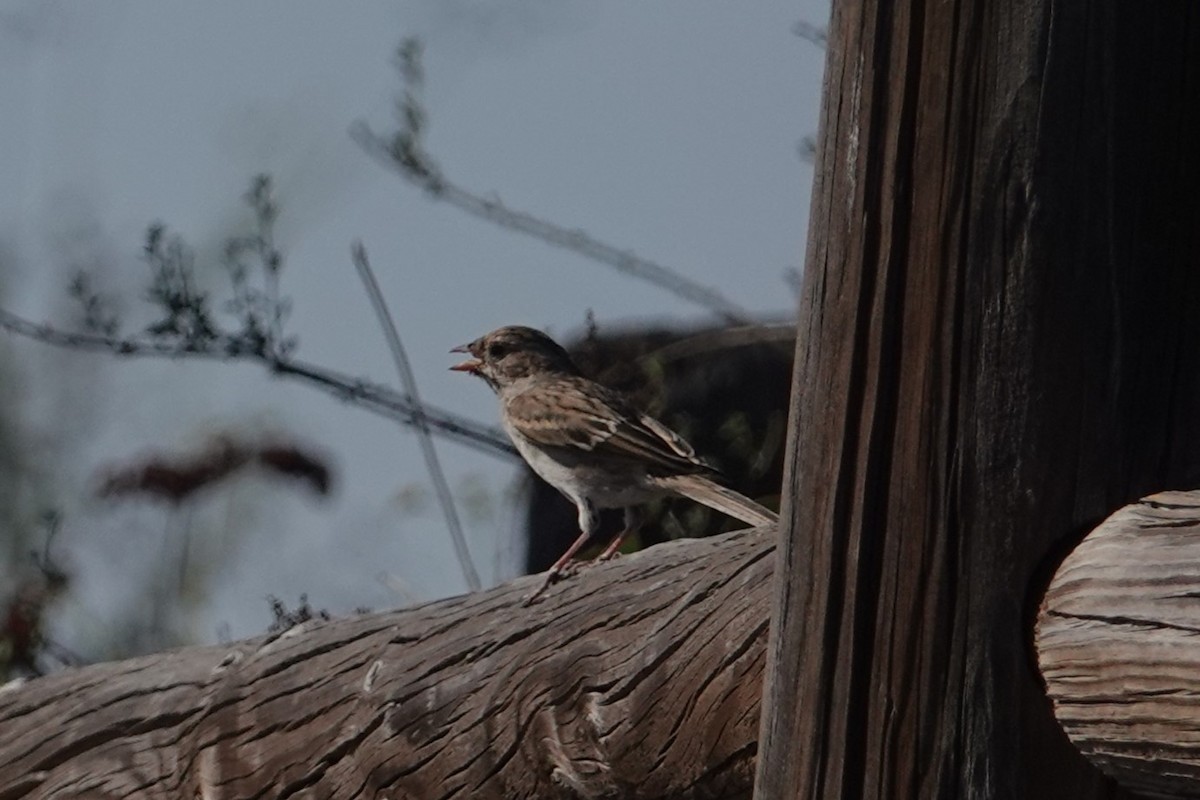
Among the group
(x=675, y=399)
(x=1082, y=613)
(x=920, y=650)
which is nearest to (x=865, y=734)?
(x=920, y=650)

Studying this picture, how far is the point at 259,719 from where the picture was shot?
3.22m

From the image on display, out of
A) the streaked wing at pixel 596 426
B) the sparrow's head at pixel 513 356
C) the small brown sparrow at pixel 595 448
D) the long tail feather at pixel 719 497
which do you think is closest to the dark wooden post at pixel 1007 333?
the long tail feather at pixel 719 497

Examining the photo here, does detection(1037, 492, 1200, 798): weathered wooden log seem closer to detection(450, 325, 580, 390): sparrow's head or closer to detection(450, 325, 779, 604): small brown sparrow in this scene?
detection(450, 325, 779, 604): small brown sparrow

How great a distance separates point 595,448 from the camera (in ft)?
21.7

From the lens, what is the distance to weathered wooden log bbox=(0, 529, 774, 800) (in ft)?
7.97

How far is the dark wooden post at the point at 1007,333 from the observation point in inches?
73.3

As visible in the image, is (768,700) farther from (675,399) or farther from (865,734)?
(675,399)

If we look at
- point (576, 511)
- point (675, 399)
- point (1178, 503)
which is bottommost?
point (576, 511)

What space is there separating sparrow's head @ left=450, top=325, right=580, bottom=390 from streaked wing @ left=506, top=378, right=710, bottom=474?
11.1 inches

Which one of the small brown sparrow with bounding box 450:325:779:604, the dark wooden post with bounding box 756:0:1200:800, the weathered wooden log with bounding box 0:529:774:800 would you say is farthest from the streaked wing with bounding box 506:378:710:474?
the dark wooden post with bounding box 756:0:1200:800

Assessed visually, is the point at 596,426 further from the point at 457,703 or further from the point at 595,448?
the point at 457,703

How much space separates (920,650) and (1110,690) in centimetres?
20

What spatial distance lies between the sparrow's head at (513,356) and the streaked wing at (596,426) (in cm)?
28

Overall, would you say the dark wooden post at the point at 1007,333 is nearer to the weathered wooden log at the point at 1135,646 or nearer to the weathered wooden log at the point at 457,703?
the weathered wooden log at the point at 1135,646
